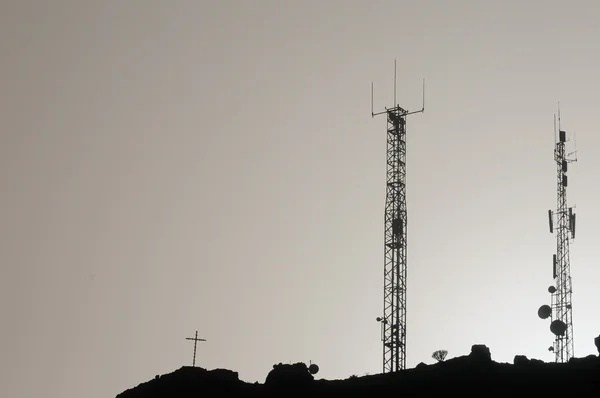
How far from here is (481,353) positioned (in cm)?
3616

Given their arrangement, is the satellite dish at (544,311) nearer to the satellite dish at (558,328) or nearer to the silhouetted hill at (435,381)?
the satellite dish at (558,328)

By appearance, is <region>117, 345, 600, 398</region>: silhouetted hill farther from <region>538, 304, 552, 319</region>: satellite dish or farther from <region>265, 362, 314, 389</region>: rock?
<region>538, 304, 552, 319</region>: satellite dish

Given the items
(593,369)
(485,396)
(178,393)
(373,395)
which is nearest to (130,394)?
(178,393)

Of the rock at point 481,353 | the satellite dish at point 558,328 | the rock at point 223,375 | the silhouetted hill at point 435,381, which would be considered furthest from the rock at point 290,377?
the satellite dish at point 558,328

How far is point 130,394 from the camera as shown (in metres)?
45.7

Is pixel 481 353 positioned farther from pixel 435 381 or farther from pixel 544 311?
pixel 544 311

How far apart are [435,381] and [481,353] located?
83.5 inches

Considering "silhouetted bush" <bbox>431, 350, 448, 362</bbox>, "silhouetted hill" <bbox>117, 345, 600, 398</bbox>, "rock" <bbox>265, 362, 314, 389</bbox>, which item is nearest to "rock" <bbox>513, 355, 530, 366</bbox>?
"silhouetted hill" <bbox>117, 345, 600, 398</bbox>

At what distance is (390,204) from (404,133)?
438 centimetres

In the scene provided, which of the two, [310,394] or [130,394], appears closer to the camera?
[310,394]

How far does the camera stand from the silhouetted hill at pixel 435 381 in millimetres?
33966

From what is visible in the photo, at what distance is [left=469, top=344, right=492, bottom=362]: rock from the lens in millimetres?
35844

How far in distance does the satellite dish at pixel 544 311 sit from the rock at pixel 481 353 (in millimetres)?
15226

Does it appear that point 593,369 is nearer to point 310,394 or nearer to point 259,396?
point 310,394
